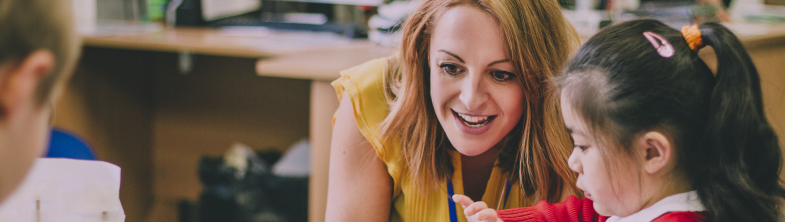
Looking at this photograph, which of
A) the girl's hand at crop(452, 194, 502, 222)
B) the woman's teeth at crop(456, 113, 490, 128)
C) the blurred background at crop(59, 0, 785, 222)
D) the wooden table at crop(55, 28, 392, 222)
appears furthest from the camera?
the wooden table at crop(55, 28, 392, 222)

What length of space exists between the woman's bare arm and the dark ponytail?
0.49 meters

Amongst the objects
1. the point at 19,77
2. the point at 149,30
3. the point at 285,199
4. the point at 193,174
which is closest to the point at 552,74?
the point at 19,77

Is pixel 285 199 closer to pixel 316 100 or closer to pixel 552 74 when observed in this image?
pixel 316 100

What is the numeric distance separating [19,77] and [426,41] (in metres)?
0.56

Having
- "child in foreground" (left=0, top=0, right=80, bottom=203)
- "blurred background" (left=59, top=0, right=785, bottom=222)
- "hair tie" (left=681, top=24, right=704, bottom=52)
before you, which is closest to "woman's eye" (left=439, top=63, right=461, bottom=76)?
"hair tie" (left=681, top=24, right=704, bottom=52)

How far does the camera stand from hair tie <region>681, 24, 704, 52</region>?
0.61 metres

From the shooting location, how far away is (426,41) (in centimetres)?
82

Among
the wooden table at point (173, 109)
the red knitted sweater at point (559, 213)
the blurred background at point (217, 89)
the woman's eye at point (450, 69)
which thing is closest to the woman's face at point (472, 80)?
the woman's eye at point (450, 69)

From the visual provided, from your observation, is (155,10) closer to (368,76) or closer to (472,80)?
(368,76)

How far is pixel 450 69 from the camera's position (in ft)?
2.55

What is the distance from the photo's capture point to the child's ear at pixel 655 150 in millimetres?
592

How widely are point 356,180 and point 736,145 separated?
1.84ft

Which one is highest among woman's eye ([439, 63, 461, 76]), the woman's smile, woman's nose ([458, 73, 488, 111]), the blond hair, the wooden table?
the blond hair

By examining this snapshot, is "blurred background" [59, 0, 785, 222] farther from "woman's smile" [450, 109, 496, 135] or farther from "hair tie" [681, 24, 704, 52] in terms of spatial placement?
"hair tie" [681, 24, 704, 52]
